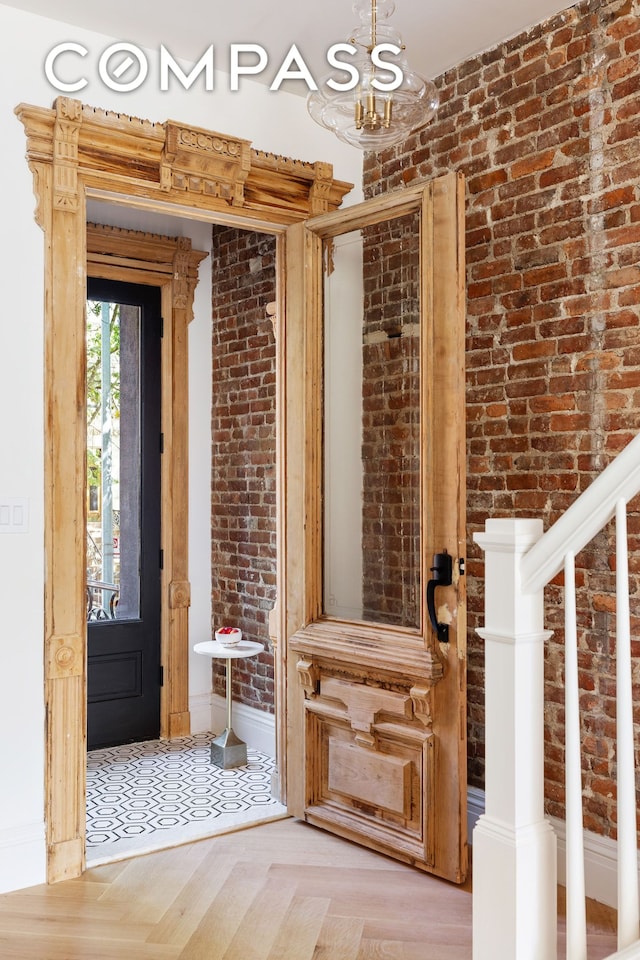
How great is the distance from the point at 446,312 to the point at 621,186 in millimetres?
709

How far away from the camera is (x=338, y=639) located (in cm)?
343

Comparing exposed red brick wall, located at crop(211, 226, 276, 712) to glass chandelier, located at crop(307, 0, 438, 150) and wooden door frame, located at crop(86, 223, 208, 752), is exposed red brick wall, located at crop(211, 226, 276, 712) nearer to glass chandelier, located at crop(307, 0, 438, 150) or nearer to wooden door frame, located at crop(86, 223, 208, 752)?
wooden door frame, located at crop(86, 223, 208, 752)

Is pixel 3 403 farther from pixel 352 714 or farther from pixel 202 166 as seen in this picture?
pixel 352 714

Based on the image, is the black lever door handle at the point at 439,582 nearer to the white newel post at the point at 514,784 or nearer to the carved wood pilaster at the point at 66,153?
the white newel post at the point at 514,784

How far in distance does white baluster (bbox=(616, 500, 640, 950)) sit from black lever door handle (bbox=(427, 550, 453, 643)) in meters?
1.34

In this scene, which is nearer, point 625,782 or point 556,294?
point 625,782

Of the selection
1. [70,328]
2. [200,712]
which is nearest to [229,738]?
[200,712]

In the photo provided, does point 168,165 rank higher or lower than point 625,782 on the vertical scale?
higher

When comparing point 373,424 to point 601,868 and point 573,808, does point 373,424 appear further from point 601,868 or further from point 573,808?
point 573,808

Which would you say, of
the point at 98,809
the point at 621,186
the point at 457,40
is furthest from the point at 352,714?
the point at 457,40

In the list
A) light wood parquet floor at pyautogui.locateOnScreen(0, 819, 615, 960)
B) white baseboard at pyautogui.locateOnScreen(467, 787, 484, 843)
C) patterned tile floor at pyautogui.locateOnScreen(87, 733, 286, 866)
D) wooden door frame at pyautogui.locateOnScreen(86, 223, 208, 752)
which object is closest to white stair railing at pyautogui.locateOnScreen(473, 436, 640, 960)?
light wood parquet floor at pyautogui.locateOnScreen(0, 819, 615, 960)

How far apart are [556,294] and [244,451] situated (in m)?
2.18

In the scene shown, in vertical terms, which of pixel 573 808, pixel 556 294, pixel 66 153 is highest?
pixel 66 153

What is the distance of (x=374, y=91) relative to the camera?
7.10 feet
